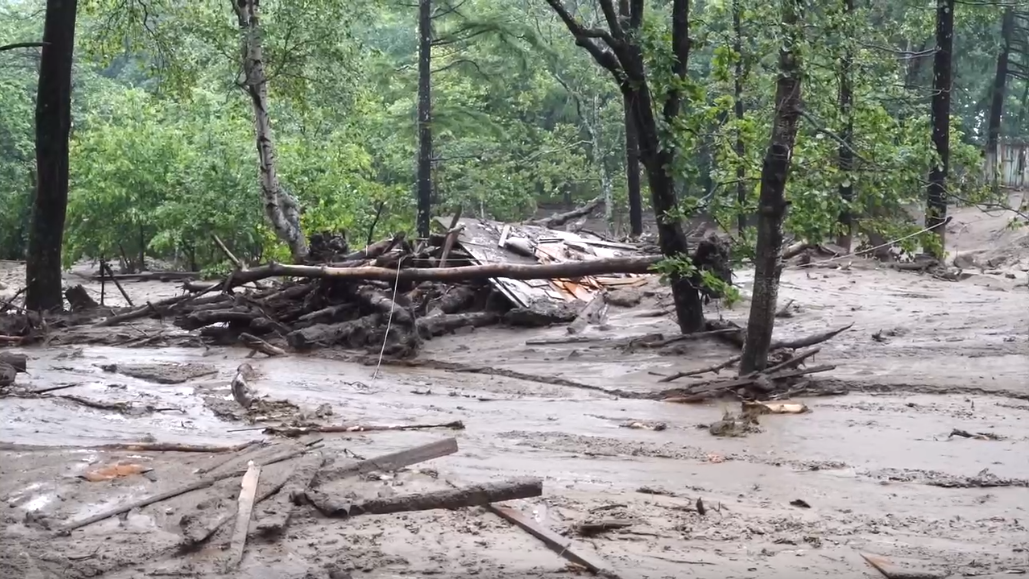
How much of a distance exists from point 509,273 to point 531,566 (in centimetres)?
920

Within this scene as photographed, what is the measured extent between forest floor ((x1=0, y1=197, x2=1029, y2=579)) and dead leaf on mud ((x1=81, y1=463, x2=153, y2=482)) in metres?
0.09

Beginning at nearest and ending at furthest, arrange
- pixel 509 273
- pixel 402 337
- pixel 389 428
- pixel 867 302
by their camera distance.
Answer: pixel 389 428 → pixel 402 337 → pixel 509 273 → pixel 867 302

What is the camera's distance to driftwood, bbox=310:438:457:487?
21.0ft

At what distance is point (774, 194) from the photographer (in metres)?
9.73

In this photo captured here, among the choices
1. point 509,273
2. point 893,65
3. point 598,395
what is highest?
point 893,65

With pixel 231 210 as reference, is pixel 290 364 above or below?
below

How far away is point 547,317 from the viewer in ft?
47.2

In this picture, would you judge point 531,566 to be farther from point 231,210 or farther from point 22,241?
point 22,241

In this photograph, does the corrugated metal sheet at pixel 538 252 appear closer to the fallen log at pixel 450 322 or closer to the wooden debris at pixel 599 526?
the fallen log at pixel 450 322

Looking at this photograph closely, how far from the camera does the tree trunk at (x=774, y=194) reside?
351 inches

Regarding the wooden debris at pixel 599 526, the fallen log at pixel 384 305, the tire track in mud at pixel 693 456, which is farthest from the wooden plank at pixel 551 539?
the fallen log at pixel 384 305

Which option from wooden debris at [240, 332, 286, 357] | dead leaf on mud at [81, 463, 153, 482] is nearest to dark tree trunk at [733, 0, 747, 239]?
wooden debris at [240, 332, 286, 357]

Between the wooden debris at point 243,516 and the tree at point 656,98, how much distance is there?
5874mm

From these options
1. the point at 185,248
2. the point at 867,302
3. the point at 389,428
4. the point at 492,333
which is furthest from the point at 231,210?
the point at 389,428
